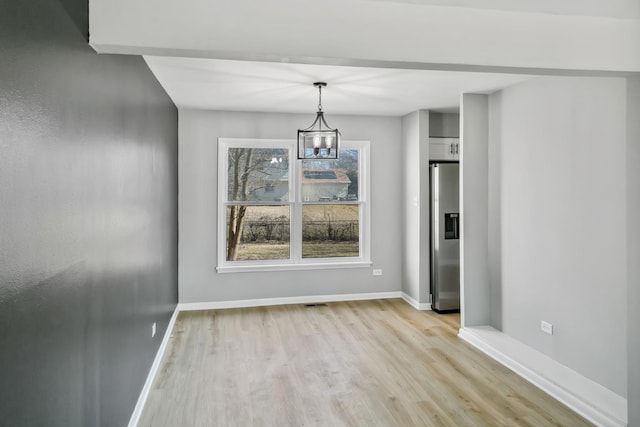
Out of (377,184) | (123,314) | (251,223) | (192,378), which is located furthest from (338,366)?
(377,184)

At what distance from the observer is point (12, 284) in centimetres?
119

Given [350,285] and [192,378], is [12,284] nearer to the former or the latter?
[192,378]

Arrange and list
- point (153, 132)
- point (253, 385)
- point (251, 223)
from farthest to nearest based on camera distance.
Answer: point (251, 223) < point (153, 132) < point (253, 385)

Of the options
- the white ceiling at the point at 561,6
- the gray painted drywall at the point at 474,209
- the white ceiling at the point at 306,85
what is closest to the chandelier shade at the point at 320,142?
the white ceiling at the point at 306,85

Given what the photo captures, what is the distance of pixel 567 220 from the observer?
11.2 ft

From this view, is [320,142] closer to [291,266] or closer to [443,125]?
[291,266]

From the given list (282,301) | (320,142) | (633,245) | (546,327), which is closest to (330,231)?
(282,301)

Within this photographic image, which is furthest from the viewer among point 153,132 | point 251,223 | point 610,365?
point 251,223

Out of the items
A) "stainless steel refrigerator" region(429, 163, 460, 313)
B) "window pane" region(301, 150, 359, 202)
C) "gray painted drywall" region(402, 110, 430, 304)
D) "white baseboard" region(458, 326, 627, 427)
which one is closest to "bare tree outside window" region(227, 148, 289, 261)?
"window pane" region(301, 150, 359, 202)

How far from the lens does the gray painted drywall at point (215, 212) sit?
17.8 ft

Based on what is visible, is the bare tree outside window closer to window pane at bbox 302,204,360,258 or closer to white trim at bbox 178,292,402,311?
window pane at bbox 302,204,360,258

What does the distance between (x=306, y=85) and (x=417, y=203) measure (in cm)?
227

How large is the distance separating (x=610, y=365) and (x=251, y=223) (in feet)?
13.4

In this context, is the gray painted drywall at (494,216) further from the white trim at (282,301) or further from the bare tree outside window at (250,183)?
the bare tree outside window at (250,183)
